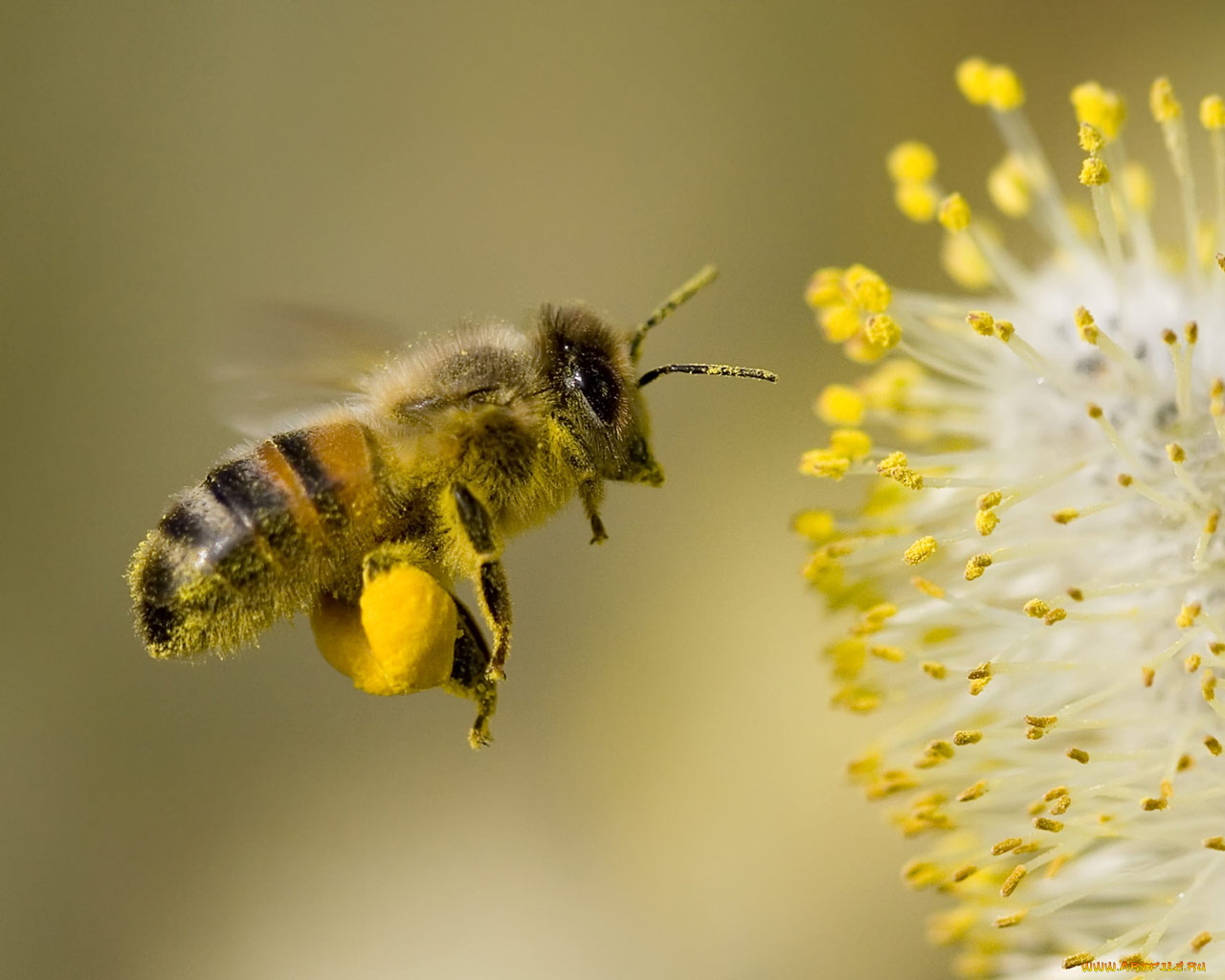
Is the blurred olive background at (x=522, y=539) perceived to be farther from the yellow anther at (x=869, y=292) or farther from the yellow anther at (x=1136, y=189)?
the yellow anther at (x=869, y=292)

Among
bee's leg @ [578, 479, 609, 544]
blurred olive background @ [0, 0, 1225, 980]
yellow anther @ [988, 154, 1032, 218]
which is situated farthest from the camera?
blurred olive background @ [0, 0, 1225, 980]

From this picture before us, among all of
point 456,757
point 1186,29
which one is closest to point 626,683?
point 456,757

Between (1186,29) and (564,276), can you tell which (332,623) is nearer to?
(564,276)

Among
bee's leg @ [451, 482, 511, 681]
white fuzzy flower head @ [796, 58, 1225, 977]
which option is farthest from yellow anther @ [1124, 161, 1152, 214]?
bee's leg @ [451, 482, 511, 681]

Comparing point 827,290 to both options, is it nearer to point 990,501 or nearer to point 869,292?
point 869,292

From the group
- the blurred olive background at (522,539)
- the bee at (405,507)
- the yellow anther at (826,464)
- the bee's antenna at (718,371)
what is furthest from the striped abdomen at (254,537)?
the blurred olive background at (522,539)

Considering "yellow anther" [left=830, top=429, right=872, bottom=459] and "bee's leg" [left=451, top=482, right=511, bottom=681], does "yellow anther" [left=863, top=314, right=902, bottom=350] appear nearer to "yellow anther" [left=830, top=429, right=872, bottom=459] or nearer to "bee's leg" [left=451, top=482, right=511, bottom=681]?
"yellow anther" [left=830, top=429, right=872, bottom=459]

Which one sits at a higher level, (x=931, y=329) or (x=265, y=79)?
(x=265, y=79)
